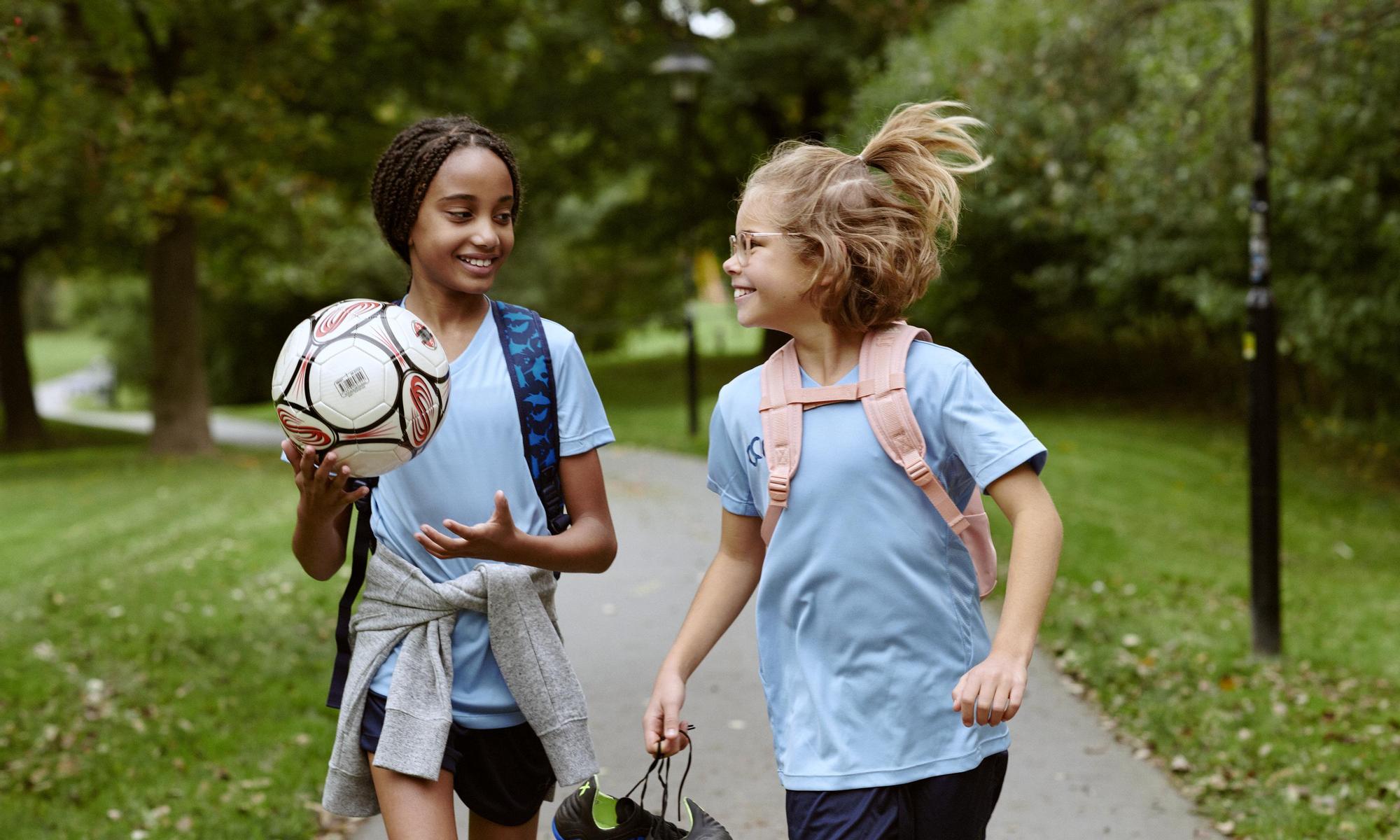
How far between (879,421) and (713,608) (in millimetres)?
512

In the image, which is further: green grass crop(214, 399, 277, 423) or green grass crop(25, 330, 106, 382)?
green grass crop(25, 330, 106, 382)

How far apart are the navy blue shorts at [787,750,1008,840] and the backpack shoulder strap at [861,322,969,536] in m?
0.44

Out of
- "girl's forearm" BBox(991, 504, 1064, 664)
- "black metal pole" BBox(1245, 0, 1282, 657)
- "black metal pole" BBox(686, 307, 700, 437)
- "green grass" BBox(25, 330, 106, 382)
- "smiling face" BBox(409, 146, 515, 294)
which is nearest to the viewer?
"girl's forearm" BBox(991, 504, 1064, 664)

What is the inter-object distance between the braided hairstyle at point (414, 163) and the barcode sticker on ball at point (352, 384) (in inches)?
16.2

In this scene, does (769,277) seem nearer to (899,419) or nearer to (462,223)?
(899,419)

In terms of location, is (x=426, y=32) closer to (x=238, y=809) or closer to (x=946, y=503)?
(x=238, y=809)

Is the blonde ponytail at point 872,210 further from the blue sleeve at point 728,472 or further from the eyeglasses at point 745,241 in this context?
the blue sleeve at point 728,472

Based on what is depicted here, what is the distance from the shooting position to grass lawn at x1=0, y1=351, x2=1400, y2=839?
5195 millimetres

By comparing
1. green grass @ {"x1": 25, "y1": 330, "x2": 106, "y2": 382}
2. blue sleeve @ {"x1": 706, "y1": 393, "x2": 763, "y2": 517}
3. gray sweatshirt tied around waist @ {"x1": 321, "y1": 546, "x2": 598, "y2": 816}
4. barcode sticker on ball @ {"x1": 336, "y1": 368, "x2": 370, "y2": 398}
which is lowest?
green grass @ {"x1": 25, "y1": 330, "x2": 106, "y2": 382}

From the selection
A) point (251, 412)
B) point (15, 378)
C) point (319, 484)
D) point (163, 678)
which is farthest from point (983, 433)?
point (251, 412)

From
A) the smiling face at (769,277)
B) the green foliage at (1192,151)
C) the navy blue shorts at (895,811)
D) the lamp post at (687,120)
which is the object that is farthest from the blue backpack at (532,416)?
the lamp post at (687,120)

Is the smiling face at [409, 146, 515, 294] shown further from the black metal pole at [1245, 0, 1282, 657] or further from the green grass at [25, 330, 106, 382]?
the green grass at [25, 330, 106, 382]

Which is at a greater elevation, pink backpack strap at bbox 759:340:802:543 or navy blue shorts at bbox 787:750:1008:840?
pink backpack strap at bbox 759:340:802:543

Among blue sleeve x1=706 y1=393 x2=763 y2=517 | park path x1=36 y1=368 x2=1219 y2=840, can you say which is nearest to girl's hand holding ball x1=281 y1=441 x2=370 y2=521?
blue sleeve x1=706 y1=393 x2=763 y2=517
